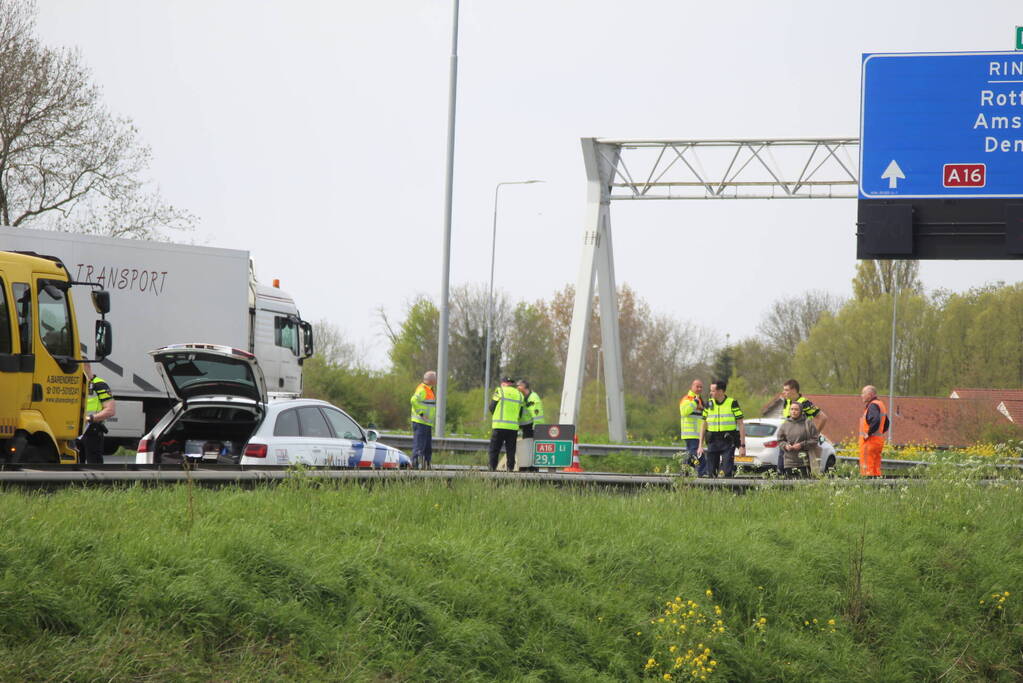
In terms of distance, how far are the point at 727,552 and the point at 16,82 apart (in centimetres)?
2435

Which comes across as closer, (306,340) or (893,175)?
(893,175)

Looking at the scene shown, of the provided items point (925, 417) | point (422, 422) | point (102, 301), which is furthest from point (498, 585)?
point (925, 417)

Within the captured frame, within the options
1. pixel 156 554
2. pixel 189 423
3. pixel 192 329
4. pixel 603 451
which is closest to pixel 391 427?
pixel 603 451

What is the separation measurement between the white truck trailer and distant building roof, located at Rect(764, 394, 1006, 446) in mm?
32049

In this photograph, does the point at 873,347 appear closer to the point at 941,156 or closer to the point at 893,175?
the point at 941,156

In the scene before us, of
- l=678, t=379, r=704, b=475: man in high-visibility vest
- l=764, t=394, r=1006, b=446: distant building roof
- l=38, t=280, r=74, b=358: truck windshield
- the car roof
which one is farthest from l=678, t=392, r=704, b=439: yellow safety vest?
l=764, t=394, r=1006, b=446: distant building roof

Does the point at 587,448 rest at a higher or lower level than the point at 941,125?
lower

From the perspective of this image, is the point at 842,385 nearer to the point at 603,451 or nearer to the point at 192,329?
the point at 603,451

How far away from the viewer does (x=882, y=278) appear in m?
78.2

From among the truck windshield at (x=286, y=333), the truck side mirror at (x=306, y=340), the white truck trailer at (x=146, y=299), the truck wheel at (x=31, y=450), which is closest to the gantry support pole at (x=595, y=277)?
the truck side mirror at (x=306, y=340)

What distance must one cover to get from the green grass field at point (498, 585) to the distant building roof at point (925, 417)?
3671 centimetres

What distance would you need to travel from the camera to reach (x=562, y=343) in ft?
284

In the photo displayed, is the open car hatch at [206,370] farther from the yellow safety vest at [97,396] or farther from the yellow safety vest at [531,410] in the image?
the yellow safety vest at [531,410]

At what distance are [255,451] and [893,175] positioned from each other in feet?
30.2
